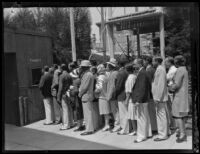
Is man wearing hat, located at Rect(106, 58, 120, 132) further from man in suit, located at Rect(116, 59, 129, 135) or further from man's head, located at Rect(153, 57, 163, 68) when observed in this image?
man's head, located at Rect(153, 57, 163, 68)

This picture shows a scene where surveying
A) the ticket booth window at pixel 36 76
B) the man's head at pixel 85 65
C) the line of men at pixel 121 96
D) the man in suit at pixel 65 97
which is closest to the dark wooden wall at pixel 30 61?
the ticket booth window at pixel 36 76

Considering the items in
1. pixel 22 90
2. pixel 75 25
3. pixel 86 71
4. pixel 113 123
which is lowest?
pixel 113 123

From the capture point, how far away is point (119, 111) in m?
6.19

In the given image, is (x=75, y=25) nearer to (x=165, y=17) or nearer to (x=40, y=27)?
(x=40, y=27)

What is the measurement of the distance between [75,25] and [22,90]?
205 centimetres

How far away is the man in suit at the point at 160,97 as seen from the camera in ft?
17.5

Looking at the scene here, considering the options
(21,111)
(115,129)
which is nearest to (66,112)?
(21,111)

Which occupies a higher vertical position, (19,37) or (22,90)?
(19,37)

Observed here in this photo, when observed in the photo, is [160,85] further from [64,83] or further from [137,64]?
[64,83]

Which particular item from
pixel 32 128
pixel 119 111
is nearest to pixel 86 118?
pixel 119 111

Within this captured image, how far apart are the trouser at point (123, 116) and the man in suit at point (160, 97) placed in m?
0.73

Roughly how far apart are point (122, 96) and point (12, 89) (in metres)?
2.49

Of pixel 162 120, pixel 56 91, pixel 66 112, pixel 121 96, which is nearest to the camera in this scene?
pixel 162 120

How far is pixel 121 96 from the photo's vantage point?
19.7 feet
